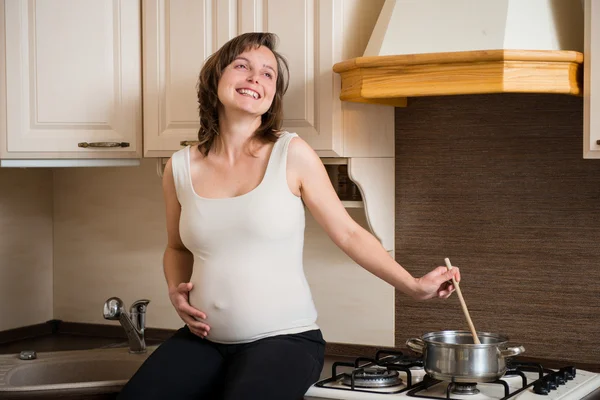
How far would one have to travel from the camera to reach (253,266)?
2068mm

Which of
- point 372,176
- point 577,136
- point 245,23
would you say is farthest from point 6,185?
point 577,136

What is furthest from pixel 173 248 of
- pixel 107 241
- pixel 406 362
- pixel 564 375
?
pixel 564 375

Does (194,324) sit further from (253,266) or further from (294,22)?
(294,22)

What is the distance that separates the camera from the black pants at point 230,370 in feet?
6.39

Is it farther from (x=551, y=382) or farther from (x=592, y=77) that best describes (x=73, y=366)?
(x=592, y=77)

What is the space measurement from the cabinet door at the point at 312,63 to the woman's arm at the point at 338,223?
0.20 m

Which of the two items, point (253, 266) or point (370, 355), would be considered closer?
point (253, 266)

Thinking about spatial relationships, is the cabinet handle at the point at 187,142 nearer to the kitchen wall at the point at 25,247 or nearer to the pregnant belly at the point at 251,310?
the pregnant belly at the point at 251,310

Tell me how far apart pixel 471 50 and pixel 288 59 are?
1.69ft

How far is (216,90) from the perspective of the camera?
2.23 metres

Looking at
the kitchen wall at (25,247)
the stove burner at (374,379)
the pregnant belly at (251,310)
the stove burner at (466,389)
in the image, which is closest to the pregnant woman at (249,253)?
the pregnant belly at (251,310)

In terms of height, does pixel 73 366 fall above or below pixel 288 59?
below

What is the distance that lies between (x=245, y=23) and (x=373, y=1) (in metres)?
0.34

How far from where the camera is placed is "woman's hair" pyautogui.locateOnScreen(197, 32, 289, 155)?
2.21m
